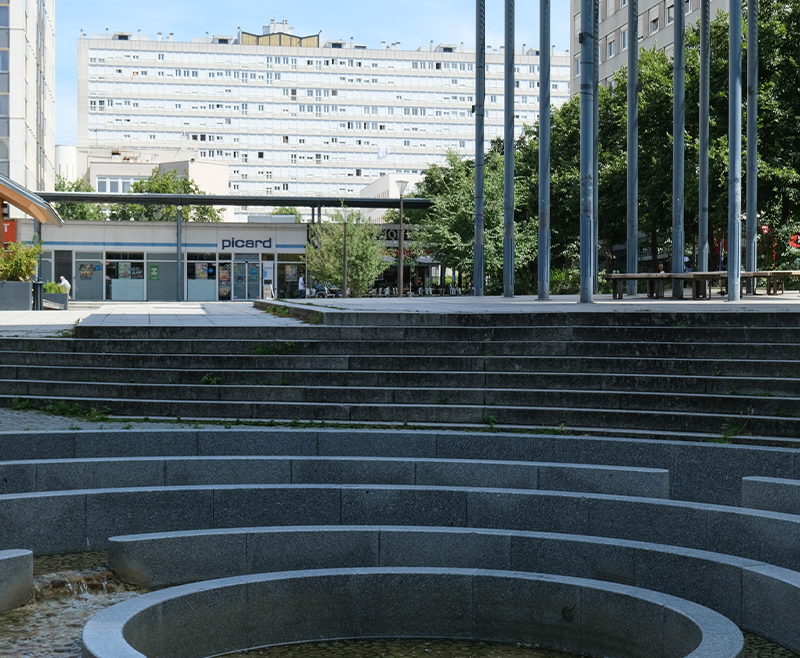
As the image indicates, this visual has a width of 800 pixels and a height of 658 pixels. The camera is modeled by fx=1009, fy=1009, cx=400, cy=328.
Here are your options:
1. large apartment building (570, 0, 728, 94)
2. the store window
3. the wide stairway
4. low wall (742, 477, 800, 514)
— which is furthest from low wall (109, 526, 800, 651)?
large apartment building (570, 0, 728, 94)

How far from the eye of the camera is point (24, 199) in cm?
2798

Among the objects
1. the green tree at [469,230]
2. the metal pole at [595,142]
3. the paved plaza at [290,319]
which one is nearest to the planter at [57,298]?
the paved plaza at [290,319]

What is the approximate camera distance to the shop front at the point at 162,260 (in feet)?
159

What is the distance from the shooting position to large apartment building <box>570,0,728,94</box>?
57.5 m

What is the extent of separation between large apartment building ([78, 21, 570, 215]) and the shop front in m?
63.5

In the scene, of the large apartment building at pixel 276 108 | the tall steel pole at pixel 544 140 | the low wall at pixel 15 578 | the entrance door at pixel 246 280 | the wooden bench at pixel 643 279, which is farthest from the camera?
the large apartment building at pixel 276 108

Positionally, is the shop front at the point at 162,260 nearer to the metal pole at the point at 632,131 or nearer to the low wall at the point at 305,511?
the metal pole at the point at 632,131

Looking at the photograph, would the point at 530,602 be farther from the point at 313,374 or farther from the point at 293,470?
the point at 313,374

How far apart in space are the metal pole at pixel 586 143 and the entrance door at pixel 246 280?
32.6 m

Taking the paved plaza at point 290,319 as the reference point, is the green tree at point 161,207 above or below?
above

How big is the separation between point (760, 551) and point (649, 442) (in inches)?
72.7

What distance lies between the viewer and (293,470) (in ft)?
28.9

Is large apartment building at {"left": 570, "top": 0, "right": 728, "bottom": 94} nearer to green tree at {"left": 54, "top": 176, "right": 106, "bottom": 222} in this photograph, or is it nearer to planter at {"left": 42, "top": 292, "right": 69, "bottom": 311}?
planter at {"left": 42, "top": 292, "right": 69, "bottom": 311}

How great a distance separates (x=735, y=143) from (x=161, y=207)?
68696 mm
